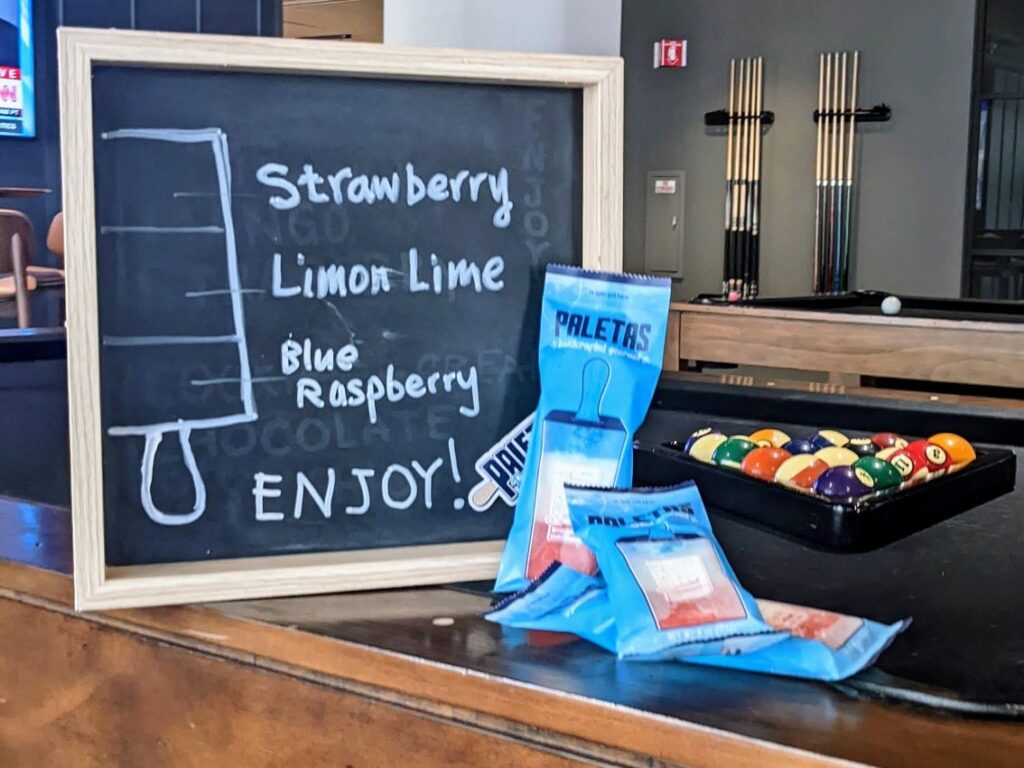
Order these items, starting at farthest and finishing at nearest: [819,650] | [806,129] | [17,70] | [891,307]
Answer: [17,70]
[806,129]
[891,307]
[819,650]

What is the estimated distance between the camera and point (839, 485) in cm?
86

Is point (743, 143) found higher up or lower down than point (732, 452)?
higher up

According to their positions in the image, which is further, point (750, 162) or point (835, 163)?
point (750, 162)

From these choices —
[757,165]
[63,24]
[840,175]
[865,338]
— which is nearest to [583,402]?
[865,338]

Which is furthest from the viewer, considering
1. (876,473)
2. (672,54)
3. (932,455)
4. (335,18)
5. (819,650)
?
(335,18)

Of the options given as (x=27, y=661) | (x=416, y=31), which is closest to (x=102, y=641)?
(x=27, y=661)

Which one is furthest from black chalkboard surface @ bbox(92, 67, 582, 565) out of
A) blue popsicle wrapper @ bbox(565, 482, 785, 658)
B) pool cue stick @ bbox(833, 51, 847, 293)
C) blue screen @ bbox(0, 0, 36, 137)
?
blue screen @ bbox(0, 0, 36, 137)

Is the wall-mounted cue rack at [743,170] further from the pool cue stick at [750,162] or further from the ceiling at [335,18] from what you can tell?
the ceiling at [335,18]

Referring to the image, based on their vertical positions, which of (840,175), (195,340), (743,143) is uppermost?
(743,143)

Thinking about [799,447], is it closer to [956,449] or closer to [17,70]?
[956,449]

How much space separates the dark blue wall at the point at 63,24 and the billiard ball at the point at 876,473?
6.48 metres

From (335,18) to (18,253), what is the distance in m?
5.53

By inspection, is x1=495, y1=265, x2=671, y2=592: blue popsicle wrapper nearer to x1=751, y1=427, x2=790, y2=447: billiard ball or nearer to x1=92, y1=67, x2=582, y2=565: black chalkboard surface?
x1=92, y1=67, x2=582, y2=565: black chalkboard surface

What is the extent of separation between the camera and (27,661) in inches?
32.7
